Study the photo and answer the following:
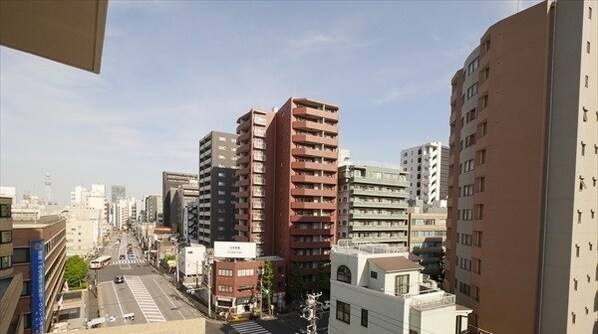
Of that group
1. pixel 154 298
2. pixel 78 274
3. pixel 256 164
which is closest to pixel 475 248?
pixel 256 164

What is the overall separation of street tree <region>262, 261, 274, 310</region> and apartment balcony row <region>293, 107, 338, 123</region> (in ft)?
91.5

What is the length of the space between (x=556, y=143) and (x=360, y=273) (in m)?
20.4

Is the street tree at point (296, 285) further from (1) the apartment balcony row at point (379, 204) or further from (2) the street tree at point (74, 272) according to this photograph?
(2) the street tree at point (74, 272)

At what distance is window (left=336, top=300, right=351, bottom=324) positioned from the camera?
103 feet

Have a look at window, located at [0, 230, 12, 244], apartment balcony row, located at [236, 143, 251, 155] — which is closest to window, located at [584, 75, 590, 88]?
window, located at [0, 230, 12, 244]

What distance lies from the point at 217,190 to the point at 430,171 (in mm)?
72910

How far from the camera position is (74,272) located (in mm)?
63906

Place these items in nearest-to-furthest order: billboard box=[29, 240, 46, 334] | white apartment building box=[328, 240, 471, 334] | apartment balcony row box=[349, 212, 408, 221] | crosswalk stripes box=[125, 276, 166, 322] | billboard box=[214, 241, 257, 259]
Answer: white apartment building box=[328, 240, 471, 334]
billboard box=[29, 240, 46, 334]
crosswalk stripes box=[125, 276, 166, 322]
billboard box=[214, 241, 257, 259]
apartment balcony row box=[349, 212, 408, 221]

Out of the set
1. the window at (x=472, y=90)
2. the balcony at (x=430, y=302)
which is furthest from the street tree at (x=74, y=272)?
the window at (x=472, y=90)

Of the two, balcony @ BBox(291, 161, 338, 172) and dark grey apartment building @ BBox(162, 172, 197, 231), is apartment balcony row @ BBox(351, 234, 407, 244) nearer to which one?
balcony @ BBox(291, 161, 338, 172)

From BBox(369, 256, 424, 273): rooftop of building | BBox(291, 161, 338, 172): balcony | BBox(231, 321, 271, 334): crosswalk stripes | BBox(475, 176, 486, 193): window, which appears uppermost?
BBox(291, 161, 338, 172): balcony

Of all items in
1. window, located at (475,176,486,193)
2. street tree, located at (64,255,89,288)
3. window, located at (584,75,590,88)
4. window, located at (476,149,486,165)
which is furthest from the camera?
street tree, located at (64,255,89,288)

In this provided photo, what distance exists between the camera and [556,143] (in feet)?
89.7

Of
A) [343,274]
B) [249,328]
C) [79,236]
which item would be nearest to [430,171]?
[249,328]
